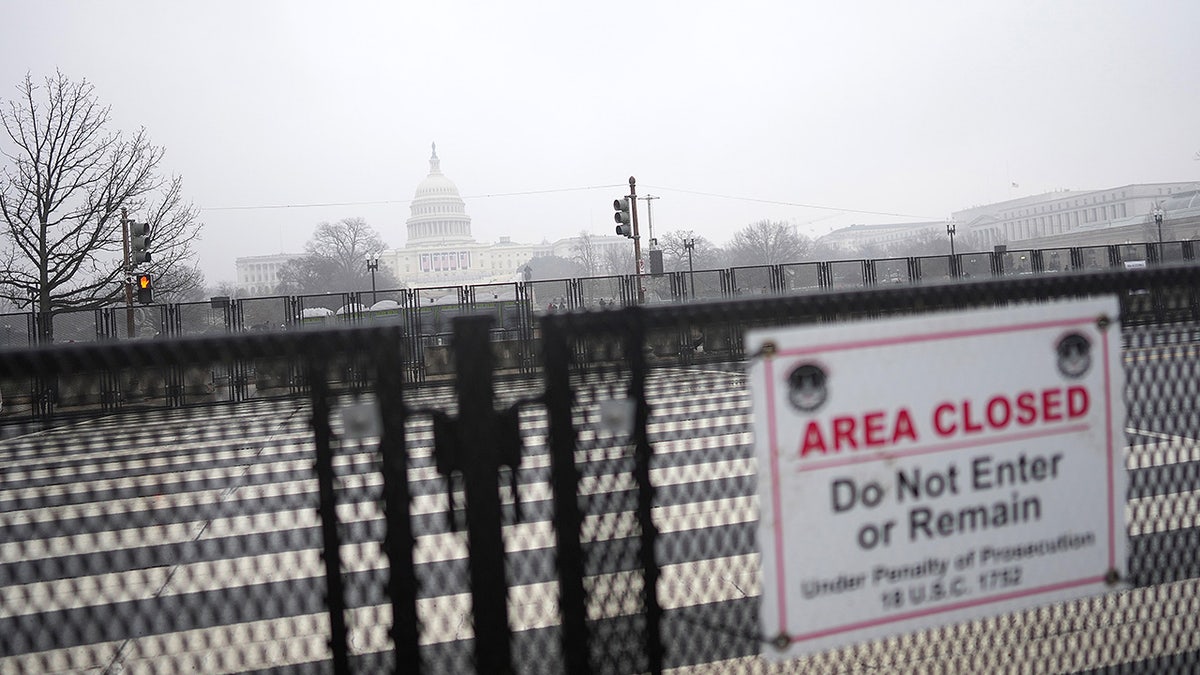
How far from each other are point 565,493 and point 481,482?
19cm

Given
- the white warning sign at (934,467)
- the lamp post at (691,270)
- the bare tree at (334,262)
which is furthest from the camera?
the bare tree at (334,262)

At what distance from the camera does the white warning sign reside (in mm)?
2232

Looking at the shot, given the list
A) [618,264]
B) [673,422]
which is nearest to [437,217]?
[618,264]

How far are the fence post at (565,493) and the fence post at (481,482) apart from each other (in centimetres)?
13

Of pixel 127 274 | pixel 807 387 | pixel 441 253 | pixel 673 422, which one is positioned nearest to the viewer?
pixel 807 387

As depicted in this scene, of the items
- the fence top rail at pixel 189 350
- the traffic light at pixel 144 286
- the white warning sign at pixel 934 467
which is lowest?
the white warning sign at pixel 934 467

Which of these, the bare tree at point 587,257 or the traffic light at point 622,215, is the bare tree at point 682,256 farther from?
the traffic light at point 622,215

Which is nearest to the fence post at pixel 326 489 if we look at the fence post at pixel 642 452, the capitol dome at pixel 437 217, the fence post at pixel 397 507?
the fence post at pixel 397 507

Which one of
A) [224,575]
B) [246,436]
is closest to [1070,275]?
[246,436]

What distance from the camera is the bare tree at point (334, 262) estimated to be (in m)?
105

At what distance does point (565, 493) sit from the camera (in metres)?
2.24

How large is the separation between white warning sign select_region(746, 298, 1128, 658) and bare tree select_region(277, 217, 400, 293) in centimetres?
10126

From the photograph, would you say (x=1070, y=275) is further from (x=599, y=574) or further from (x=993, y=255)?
(x=993, y=255)

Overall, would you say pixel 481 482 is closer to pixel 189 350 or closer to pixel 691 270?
pixel 189 350
